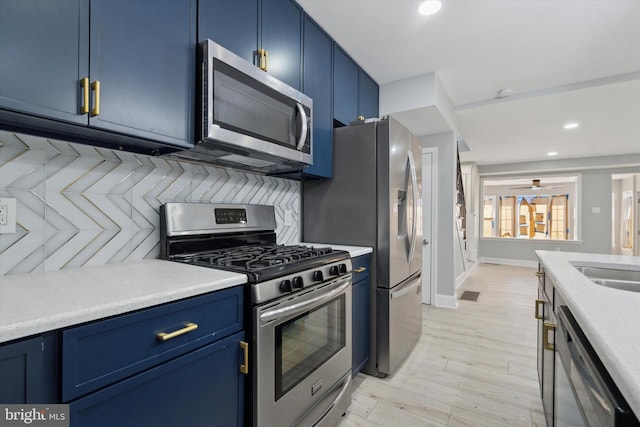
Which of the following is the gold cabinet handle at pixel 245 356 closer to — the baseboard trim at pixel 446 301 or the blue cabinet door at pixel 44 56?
the blue cabinet door at pixel 44 56

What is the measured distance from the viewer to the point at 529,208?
27.0 ft

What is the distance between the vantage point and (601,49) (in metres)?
2.49

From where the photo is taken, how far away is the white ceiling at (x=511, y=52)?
206 cm

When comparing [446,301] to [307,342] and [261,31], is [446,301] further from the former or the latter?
[261,31]

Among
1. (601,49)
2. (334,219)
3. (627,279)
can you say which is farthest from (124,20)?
(601,49)

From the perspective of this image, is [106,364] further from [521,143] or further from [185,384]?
[521,143]

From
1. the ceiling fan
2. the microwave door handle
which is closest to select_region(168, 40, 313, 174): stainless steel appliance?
the microwave door handle

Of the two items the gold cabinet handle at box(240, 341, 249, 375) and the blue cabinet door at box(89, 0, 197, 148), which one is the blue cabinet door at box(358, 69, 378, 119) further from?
the gold cabinet handle at box(240, 341, 249, 375)

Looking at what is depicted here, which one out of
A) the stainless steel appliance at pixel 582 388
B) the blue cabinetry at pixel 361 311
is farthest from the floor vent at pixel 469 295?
the stainless steel appliance at pixel 582 388

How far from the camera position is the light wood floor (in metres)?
1.73

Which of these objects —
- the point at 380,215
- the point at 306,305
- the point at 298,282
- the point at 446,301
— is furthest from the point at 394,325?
the point at 446,301

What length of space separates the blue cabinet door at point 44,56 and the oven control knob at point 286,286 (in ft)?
2.97

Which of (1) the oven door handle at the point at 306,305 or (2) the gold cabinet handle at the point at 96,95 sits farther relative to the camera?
(1) the oven door handle at the point at 306,305

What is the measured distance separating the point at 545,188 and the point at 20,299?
32.7ft
